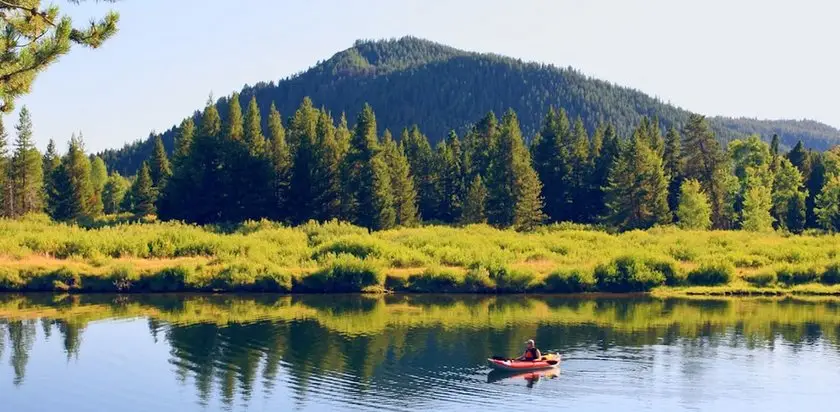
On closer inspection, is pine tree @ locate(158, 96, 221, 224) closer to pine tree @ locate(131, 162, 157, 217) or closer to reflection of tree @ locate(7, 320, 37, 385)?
pine tree @ locate(131, 162, 157, 217)

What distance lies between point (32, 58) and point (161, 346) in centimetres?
2630

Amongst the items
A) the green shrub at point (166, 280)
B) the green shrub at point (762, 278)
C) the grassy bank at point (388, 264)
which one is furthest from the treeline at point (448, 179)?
the green shrub at point (166, 280)

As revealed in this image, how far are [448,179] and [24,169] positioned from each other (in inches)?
1948

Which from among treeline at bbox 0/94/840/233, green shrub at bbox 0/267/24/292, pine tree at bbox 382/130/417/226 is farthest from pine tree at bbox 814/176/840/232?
green shrub at bbox 0/267/24/292

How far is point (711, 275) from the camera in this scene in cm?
6544

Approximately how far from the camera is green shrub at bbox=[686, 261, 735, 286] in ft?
214

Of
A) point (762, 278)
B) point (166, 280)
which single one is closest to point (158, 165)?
point (166, 280)

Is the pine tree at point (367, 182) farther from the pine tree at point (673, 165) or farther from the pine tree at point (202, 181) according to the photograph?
the pine tree at point (673, 165)

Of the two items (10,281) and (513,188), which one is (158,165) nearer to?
(513,188)

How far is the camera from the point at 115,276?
198 ft

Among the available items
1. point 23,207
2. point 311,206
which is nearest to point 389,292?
point 311,206

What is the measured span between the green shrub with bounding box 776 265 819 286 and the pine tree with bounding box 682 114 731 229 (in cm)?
3324

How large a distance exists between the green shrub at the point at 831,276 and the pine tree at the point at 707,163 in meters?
33.0

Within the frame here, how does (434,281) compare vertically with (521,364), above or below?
above
